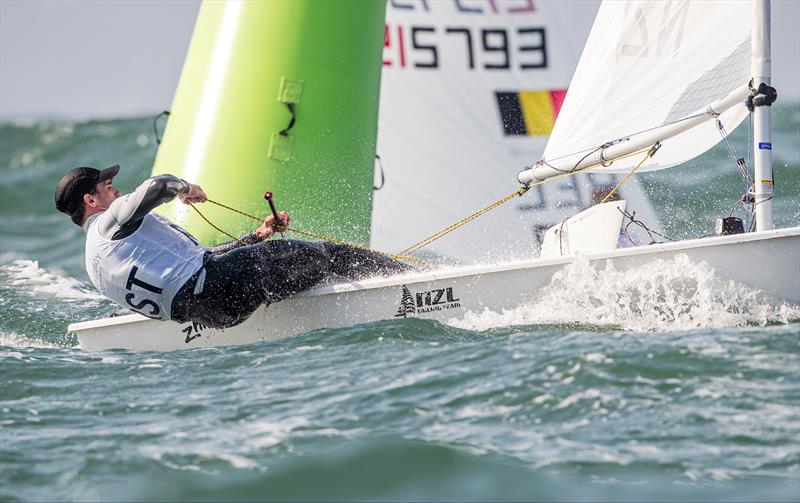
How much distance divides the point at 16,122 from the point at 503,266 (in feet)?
27.9

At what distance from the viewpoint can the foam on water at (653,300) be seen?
4.24 metres

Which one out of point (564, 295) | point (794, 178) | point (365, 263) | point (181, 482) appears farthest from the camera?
point (794, 178)

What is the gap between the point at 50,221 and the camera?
964cm

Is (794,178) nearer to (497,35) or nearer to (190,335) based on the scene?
(497,35)

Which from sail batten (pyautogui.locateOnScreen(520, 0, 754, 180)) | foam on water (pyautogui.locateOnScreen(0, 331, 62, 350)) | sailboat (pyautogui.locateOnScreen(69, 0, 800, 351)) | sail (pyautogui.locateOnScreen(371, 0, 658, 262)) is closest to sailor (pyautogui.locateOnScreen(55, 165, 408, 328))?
sailboat (pyautogui.locateOnScreen(69, 0, 800, 351))

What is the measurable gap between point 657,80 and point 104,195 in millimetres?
2156

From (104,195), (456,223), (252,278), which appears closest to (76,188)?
(104,195)

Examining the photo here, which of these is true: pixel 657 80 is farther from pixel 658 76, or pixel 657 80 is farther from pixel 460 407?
pixel 460 407

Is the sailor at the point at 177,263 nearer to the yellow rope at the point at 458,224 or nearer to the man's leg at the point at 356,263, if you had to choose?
the man's leg at the point at 356,263

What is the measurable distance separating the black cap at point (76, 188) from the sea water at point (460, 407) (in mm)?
543

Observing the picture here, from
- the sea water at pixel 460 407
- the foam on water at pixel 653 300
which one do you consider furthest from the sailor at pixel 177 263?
the foam on water at pixel 653 300

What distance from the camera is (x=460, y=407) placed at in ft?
11.4

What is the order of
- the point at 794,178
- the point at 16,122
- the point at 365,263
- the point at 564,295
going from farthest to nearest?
the point at 16,122 < the point at 794,178 < the point at 365,263 < the point at 564,295

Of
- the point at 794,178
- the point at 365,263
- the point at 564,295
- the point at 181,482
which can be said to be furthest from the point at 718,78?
the point at 794,178
